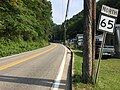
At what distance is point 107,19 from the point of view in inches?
408

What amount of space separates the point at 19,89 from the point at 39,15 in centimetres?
7173

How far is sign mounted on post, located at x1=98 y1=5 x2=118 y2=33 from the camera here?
10.3 meters

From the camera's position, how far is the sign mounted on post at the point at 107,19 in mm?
10336

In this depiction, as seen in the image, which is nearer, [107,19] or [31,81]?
[107,19]

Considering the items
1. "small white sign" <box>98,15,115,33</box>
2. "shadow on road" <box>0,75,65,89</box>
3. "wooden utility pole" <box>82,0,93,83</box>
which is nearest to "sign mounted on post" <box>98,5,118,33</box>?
"small white sign" <box>98,15,115,33</box>

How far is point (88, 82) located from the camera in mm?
10867

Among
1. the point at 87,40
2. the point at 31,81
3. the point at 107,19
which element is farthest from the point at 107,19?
the point at 31,81

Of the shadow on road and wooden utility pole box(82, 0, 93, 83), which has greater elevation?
wooden utility pole box(82, 0, 93, 83)

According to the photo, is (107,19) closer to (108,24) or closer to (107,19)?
(107,19)

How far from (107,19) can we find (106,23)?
14cm

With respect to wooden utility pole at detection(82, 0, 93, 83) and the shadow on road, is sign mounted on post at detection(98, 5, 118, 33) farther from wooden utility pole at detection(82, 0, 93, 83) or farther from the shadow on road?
the shadow on road

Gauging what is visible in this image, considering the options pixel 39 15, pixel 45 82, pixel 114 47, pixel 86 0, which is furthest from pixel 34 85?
pixel 39 15

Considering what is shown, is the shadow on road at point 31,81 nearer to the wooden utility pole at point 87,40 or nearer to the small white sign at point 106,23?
the wooden utility pole at point 87,40

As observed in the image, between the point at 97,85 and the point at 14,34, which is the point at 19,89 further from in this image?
the point at 14,34
